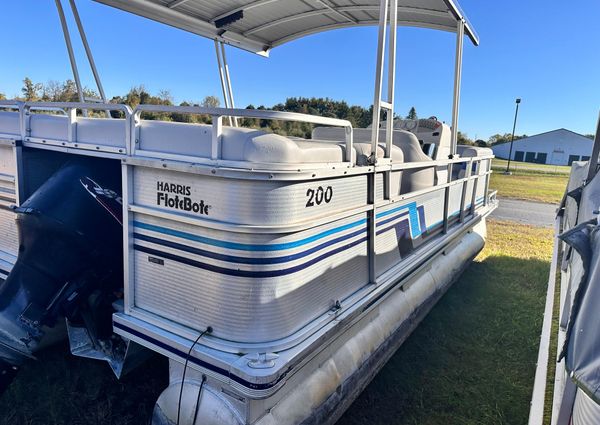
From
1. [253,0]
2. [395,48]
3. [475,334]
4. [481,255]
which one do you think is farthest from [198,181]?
[481,255]

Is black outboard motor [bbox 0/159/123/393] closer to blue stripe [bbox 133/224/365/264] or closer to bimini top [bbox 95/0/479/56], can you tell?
blue stripe [bbox 133/224/365/264]

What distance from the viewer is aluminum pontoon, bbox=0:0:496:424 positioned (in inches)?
80.5

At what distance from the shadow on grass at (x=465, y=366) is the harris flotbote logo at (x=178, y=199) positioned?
1.76 meters

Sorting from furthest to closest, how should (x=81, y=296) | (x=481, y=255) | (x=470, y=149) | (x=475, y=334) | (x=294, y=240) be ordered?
(x=481, y=255), (x=470, y=149), (x=475, y=334), (x=81, y=296), (x=294, y=240)

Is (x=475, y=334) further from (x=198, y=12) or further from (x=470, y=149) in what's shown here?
(x=198, y=12)

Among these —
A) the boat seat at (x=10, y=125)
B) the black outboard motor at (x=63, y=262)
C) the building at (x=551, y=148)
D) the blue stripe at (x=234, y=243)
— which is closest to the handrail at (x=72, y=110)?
the boat seat at (x=10, y=125)

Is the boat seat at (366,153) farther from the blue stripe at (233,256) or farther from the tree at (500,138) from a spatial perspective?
the tree at (500,138)

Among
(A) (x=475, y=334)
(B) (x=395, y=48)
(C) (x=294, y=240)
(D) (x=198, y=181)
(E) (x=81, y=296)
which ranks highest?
(B) (x=395, y=48)

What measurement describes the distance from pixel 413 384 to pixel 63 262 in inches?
104

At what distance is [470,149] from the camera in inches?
227

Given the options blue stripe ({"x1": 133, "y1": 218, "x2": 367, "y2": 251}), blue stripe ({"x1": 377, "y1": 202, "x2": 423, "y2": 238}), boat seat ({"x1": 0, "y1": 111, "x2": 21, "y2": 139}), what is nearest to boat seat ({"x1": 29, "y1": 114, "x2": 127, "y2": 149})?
boat seat ({"x1": 0, "y1": 111, "x2": 21, "y2": 139})

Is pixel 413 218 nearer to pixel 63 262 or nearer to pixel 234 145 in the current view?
pixel 234 145

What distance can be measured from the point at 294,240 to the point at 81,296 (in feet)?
4.53

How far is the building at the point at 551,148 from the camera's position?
5125cm
